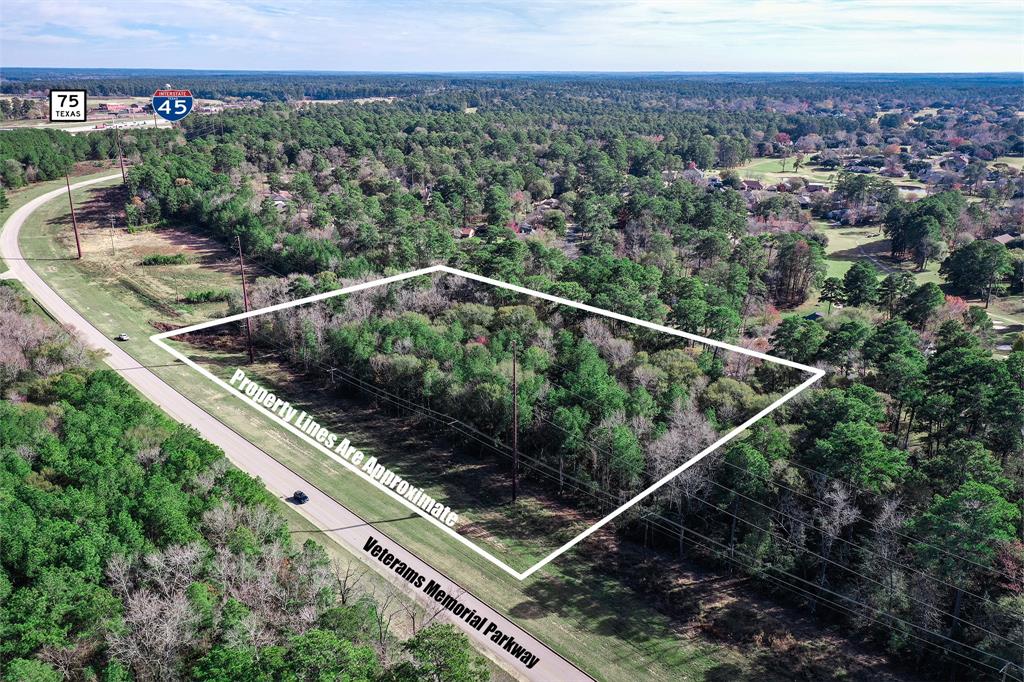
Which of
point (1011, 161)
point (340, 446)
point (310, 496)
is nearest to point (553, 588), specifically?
point (310, 496)

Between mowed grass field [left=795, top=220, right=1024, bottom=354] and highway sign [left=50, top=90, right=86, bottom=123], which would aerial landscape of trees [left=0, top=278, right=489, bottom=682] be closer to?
highway sign [left=50, top=90, right=86, bottom=123]

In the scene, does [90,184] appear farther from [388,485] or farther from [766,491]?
[766,491]

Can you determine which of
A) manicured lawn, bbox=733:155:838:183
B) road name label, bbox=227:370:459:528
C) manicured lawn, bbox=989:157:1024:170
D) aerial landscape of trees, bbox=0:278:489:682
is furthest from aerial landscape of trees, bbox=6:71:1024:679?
manicured lawn, bbox=989:157:1024:170

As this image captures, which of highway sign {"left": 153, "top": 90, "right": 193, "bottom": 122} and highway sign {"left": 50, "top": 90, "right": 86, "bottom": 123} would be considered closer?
highway sign {"left": 153, "top": 90, "right": 193, "bottom": 122}

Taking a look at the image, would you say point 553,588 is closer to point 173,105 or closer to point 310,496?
point 310,496

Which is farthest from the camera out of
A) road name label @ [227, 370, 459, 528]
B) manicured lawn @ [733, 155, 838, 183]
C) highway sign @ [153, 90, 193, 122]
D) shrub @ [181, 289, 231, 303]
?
manicured lawn @ [733, 155, 838, 183]

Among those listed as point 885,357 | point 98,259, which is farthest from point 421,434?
point 98,259

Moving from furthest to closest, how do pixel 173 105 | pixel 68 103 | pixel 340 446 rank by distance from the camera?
pixel 68 103, pixel 173 105, pixel 340 446

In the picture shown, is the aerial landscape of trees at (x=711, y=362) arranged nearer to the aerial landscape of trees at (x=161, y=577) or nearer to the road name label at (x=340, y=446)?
the aerial landscape of trees at (x=161, y=577)
